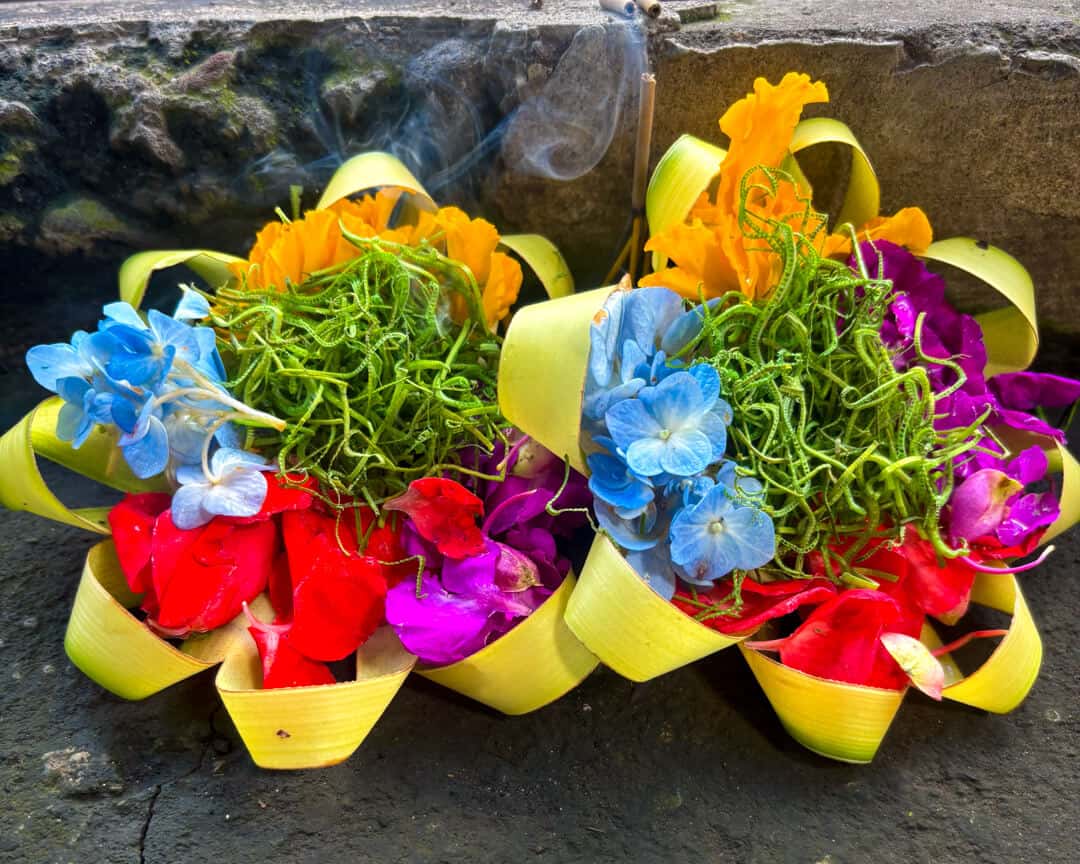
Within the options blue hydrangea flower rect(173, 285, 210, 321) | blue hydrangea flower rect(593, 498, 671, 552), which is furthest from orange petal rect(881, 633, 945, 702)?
blue hydrangea flower rect(173, 285, 210, 321)

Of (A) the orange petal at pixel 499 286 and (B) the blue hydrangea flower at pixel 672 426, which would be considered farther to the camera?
(A) the orange petal at pixel 499 286

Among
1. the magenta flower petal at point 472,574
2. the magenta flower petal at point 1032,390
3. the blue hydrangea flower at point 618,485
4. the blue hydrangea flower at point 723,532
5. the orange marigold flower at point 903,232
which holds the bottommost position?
the magenta flower petal at point 472,574

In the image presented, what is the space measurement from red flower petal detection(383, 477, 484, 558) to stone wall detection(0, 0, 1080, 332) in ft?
1.38

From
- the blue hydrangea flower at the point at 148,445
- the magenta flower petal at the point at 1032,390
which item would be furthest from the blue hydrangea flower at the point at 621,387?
the magenta flower petal at the point at 1032,390

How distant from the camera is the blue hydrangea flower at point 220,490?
75cm

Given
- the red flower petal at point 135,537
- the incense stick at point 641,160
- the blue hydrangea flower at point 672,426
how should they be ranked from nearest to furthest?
the blue hydrangea flower at point 672,426 → the red flower petal at point 135,537 → the incense stick at point 641,160

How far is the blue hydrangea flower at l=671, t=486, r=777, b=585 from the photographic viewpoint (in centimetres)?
70

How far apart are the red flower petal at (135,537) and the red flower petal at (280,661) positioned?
0.35ft

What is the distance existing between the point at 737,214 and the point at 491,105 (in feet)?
1.06

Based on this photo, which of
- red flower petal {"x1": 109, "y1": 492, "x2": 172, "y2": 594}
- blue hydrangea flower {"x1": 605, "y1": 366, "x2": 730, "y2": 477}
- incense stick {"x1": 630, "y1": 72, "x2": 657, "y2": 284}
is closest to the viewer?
blue hydrangea flower {"x1": 605, "y1": 366, "x2": 730, "y2": 477}

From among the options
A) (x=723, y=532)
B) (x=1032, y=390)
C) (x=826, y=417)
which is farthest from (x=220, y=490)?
(x=1032, y=390)

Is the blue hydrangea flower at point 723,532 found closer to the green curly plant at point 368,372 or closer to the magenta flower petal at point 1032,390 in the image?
the green curly plant at point 368,372

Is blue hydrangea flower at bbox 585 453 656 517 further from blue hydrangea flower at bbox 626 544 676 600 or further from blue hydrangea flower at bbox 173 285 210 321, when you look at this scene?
blue hydrangea flower at bbox 173 285 210 321

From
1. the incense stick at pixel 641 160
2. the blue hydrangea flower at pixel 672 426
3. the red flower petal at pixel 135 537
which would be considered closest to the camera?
the blue hydrangea flower at pixel 672 426
